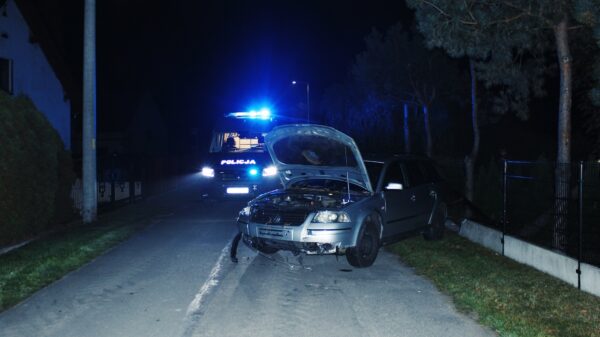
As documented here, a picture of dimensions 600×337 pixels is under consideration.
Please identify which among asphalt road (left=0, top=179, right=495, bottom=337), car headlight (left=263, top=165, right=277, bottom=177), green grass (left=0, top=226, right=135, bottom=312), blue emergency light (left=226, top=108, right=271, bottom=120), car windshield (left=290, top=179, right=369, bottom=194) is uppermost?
blue emergency light (left=226, top=108, right=271, bottom=120)

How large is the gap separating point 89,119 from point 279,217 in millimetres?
7744

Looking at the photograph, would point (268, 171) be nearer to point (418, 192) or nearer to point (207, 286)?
point (418, 192)

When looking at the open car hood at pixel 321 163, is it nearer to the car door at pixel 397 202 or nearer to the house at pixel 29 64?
the car door at pixel 397 202

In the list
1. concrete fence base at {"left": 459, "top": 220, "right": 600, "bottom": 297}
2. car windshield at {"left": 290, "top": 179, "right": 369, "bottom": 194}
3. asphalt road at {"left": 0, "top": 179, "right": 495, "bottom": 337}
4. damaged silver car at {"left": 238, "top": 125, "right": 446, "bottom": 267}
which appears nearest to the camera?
asphalt road at {"left": 0, "top": 179, "right": 495, "bottom": 337}

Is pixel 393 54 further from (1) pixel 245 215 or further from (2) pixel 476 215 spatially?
(1) pixel 245 215

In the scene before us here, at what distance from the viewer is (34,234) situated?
11.7m

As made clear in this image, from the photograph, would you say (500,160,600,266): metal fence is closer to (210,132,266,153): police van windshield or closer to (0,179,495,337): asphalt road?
(0,179,495,337): asphalt road

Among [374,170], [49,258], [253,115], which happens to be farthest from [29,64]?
[374,170]

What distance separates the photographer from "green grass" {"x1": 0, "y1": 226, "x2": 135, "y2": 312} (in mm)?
7367

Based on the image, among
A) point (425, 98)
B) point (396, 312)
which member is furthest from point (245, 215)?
point (425, 98)

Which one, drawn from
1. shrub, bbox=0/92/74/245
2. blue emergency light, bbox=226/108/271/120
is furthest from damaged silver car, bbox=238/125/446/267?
blue emergency light, bbox=226/108/271/120

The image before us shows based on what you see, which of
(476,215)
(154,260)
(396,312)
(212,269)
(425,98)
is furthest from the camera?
(425,98)

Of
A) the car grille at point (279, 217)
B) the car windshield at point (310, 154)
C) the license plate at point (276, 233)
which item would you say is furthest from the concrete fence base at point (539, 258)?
the license plate at point (276, 233)

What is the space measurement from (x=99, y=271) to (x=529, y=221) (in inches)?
308
